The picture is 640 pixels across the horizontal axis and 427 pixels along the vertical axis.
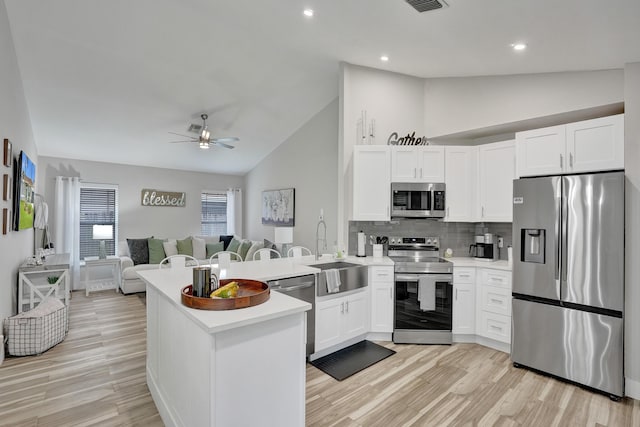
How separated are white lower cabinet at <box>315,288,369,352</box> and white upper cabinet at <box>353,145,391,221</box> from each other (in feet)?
3.17

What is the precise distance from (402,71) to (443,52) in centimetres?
82

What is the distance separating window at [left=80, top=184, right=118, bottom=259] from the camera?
20.7 ft

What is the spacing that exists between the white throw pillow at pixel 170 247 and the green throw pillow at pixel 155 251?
0.19 feet

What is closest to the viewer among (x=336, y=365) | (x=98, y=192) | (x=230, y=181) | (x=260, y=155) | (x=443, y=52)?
(x=336, y=365)

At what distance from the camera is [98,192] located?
21.2ft

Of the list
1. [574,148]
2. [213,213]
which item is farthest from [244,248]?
[574,148]

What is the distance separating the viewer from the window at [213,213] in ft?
25.7

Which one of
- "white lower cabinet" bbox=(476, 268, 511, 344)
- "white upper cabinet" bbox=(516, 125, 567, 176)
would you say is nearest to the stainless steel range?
"white lower cabinet" bbox=(476, 268, 511, 344)

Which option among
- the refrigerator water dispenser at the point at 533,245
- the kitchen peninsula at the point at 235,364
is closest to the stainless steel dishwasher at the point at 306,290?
the kitchen peninsula at the point at 235,364

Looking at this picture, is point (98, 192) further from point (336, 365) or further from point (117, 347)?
point (336, 365)

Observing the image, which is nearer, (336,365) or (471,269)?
(336,365)

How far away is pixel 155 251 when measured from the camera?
640 centimetres

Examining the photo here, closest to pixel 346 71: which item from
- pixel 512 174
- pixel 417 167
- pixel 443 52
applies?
pixel 443 52

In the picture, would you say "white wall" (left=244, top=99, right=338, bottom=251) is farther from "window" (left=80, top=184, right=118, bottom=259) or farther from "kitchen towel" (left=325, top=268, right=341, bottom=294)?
"window" (left=80, top=184, right=118, bottom=259)
